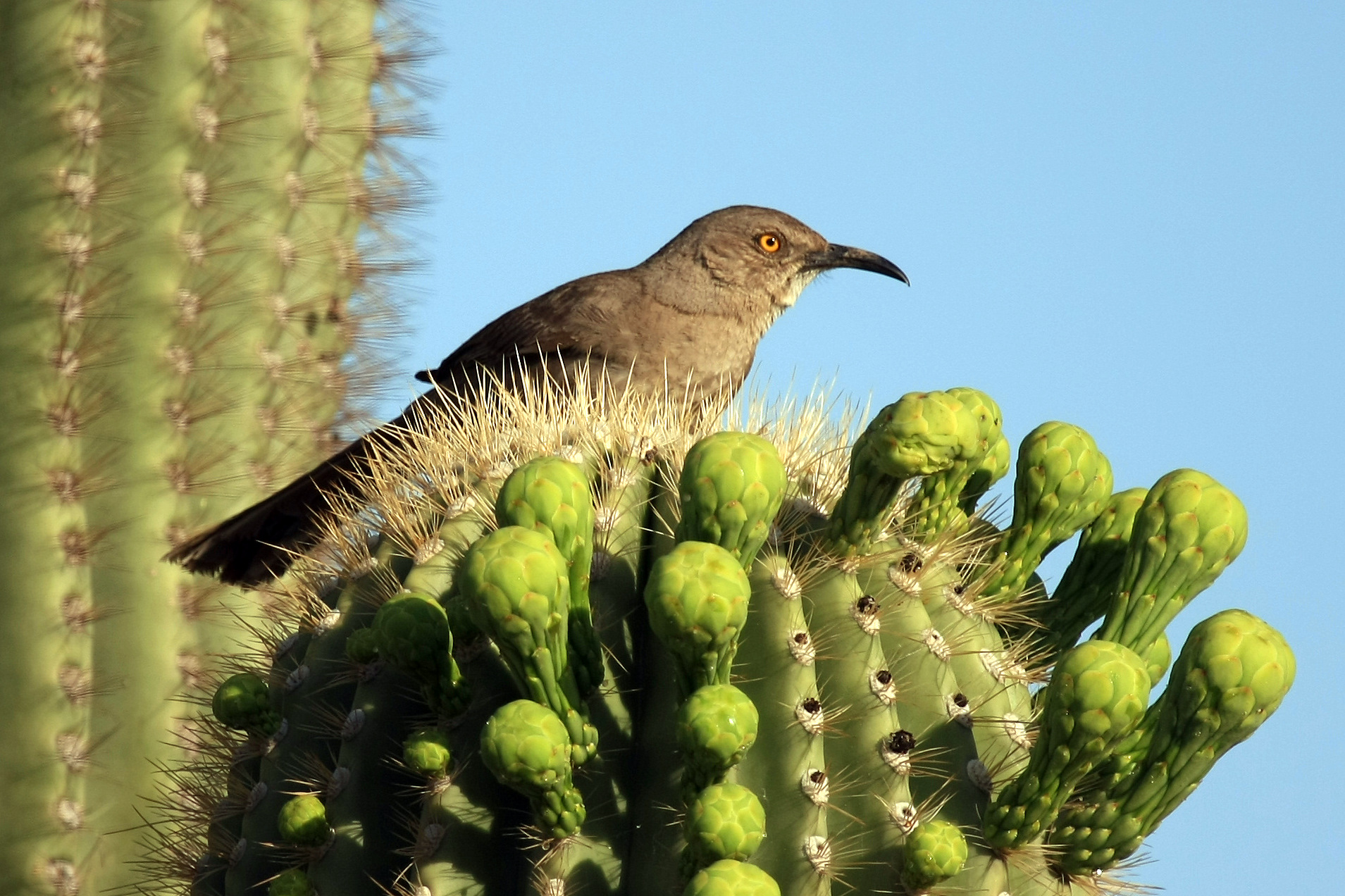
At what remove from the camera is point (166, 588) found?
10.8 ft

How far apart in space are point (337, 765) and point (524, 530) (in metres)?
0.45

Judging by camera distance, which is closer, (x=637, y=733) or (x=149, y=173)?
(x=637, y=733)

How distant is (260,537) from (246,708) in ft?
3.70

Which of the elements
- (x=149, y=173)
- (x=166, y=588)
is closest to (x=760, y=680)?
(x=166, y=588)

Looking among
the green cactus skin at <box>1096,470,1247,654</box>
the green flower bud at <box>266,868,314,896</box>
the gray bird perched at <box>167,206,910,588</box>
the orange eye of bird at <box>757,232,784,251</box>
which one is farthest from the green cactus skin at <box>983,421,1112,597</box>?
the orange eye of bird at <box>757,232,784,251</box>

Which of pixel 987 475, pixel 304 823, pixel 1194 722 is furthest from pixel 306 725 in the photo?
pixel 1194 722

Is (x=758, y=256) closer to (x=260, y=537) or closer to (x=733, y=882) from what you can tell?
(x=260, y=537)

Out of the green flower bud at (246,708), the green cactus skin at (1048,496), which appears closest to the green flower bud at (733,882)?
the green cactus skin at (1048,496)

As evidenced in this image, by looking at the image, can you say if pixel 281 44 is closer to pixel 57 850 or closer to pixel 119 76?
pixel 119 76

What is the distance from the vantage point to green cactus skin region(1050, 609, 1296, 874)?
166cm

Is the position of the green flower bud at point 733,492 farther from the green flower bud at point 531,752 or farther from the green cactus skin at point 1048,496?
the green cactus skin at point 1048,496

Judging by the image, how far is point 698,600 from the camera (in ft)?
5.45

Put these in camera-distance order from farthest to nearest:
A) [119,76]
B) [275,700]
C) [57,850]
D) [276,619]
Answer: [119,76]
[57,850]
[276,619]
[275,700]

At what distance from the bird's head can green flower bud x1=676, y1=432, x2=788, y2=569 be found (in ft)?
8.60
